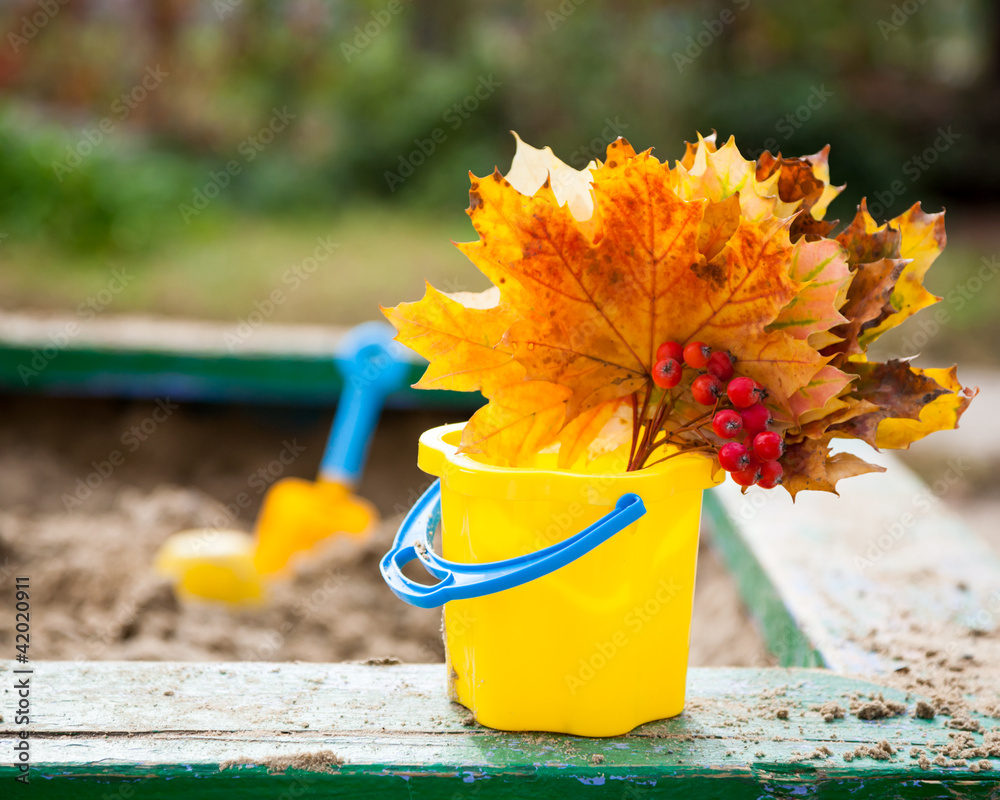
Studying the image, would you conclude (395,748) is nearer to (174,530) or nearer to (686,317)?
(686,317)

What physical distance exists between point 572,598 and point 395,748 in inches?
7.3

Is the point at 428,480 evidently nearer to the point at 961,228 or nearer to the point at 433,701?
the point at 433,701

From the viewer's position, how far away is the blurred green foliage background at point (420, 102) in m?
7.40

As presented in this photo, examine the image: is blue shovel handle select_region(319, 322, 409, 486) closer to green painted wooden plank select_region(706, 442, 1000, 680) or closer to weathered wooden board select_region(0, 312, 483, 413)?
weathered wooden board select_region(0, 312, 483, 413)

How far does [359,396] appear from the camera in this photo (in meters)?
1.97

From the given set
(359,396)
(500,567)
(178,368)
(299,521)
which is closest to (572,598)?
(500,567)

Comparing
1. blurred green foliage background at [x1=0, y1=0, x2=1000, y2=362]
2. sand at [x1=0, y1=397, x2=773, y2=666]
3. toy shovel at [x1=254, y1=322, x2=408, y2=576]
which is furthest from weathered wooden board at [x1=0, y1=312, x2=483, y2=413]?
blurred green foliage background at [x1=0, y1=0, x2=1000, y2=362]

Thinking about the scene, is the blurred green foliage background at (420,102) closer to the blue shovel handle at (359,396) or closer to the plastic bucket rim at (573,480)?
the blue shovel handle at (359,396)

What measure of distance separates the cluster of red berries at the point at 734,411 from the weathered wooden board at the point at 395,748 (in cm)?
24

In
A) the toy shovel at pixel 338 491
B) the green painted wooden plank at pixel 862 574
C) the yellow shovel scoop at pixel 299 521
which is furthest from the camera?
the toy shovel at pixel 338 491

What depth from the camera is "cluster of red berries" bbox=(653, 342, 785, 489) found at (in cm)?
72

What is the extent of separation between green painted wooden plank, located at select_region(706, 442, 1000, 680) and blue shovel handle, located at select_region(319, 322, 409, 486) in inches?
27.1

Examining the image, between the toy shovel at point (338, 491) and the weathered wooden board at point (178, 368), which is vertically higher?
the weathered wooden board at point (178, 368)

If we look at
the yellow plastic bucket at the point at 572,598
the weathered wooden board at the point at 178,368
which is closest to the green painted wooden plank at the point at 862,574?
the yellow plastic bucket at the point at 572,598
